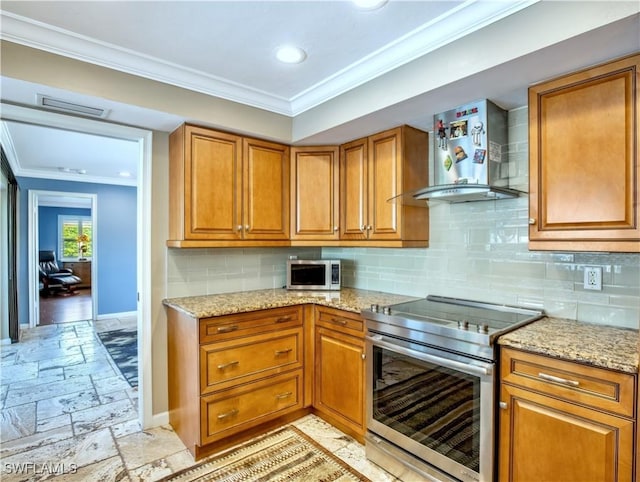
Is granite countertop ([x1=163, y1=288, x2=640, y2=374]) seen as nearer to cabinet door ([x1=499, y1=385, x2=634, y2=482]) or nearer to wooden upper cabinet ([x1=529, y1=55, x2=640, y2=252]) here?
cabinet door ([x1=499, y1=385, x2=634, y2=482])

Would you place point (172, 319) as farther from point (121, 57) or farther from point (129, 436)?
point (121, 57)

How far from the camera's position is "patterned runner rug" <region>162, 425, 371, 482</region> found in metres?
2.06

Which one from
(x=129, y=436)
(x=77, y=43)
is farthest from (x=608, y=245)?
(x=129, y=436)

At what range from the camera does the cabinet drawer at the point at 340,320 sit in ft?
7.72

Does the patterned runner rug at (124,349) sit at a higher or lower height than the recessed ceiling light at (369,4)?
lower

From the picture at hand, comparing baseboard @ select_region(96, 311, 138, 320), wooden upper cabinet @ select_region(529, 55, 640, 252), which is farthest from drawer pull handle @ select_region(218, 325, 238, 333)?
baseboard @ select_region(96, 311, 138, 320)

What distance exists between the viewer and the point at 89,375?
11.8 feet

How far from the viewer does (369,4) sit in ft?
5.40

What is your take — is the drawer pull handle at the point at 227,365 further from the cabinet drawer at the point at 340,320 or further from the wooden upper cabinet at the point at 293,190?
the wooden upper cabinet at the point at 293,190

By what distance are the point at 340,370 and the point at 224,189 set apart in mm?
1586

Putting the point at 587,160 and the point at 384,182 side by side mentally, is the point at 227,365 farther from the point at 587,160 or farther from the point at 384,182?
the point at 587,160

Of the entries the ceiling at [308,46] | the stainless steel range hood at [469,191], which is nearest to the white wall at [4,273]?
the ceiling at [308,46]

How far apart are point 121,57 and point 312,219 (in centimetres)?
172

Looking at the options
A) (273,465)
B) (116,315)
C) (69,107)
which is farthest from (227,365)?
(116,315)
